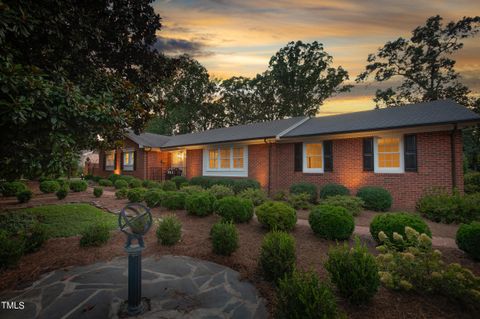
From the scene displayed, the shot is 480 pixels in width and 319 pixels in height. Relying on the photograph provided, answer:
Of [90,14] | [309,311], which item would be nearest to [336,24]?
[90,14]

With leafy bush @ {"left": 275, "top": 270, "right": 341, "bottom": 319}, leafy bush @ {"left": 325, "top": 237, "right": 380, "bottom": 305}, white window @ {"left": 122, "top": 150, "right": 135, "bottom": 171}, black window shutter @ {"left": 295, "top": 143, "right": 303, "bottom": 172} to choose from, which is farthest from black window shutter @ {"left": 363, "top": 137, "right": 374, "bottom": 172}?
white window @ {"left": 122, "top": 150, "right": 135, "bottom": 171}

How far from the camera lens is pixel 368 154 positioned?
10.3 metres

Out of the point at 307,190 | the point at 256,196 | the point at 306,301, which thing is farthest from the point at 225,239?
the point at 307,190

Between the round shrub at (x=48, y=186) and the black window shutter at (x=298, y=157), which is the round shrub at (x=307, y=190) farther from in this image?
the round shrub at (x=48, y=186)

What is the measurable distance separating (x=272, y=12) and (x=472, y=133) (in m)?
22.6

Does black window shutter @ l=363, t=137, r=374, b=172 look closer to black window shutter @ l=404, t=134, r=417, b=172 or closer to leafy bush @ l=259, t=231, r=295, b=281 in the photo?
black window shutter @ l=404, t=134, r=417, b=172

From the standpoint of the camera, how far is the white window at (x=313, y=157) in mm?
11738

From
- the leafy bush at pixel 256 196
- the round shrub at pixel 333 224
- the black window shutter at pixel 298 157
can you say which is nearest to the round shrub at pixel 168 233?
the round shrub at pixel 333 224

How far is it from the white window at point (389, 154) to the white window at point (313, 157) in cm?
248

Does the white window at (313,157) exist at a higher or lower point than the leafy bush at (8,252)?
higher

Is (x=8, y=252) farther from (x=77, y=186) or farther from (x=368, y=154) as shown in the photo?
(x=368, y=154)

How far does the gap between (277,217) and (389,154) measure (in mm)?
7400

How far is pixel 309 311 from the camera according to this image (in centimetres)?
204

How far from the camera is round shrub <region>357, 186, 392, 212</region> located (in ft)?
28.7
